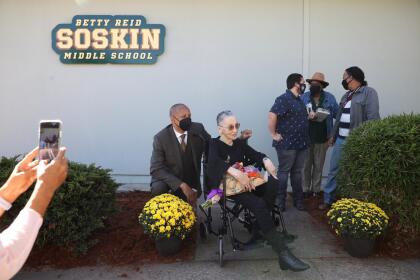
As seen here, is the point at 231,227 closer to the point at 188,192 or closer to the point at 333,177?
the point at 188,192

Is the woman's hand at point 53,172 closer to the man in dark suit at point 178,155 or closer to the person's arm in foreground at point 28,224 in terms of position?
the person's arm in foreground at point 28,224

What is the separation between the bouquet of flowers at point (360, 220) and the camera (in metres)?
3.91

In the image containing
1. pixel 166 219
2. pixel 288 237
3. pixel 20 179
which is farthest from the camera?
pixel 288 237

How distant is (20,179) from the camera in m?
1.90

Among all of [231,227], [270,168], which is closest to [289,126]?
[270,168]

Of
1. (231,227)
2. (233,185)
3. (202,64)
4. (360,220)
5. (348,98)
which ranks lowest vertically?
(231,227)

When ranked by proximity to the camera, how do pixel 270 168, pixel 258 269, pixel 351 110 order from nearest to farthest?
1. pixel 258 269
2. pixel 270 168
3. pixel 351 110

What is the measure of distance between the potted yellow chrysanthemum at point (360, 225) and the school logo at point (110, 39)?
4011 millimetres

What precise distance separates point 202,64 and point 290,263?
13.0 ft

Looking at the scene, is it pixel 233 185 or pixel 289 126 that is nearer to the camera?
pixel 233 185

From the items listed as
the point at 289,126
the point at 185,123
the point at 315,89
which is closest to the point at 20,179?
the point at 185,123

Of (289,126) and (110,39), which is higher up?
(110,39)

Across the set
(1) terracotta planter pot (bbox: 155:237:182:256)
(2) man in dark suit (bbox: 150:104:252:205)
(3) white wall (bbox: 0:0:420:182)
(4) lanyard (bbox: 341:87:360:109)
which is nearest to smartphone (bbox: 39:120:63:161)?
(1) terracotta planter pot (bbox: 155:237:182:256)

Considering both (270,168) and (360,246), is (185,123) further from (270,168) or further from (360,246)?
(360,246)
